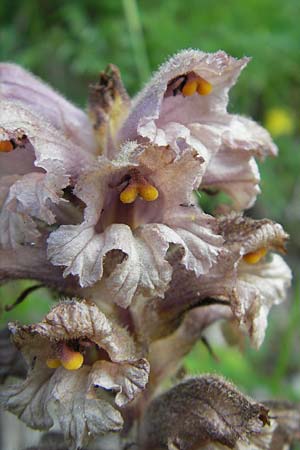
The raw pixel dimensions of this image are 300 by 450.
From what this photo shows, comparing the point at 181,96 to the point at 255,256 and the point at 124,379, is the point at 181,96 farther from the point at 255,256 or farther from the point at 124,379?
the point at 124,379

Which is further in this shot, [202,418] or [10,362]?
[10,362]

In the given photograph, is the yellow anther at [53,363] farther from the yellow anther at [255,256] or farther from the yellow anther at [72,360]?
the yellow anther at [255,256]

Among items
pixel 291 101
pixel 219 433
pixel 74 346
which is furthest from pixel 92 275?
pixel 291 101

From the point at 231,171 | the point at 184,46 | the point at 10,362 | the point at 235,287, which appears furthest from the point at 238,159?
the point at 184,46

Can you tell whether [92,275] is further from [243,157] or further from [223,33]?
[223,33]

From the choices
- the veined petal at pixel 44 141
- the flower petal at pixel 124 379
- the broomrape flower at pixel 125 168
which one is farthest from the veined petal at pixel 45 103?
the flower petal at pixel 124 379

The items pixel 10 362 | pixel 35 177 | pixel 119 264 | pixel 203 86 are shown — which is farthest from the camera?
pixel 10 362

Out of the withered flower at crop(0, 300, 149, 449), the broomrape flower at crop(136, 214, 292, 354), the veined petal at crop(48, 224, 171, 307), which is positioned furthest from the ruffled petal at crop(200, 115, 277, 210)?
the withered flower at crop(0, 300, 149, 449)

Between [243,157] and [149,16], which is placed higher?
[149,16]
